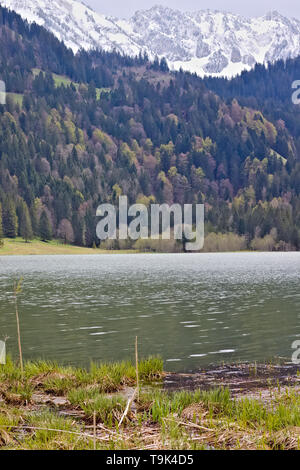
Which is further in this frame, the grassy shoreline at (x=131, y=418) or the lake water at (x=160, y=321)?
the lake water at (x=160, y=321)

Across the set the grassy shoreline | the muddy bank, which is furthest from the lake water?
the grassy shoreline

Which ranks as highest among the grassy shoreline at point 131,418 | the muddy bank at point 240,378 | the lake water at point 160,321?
the grassy shoreline at point 131,418

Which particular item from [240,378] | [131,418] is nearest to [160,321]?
[240,378]

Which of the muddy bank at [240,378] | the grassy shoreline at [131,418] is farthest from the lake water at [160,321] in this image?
the grassy shoreline at [131,418]

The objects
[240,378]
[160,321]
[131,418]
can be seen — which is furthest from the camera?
[160,321]

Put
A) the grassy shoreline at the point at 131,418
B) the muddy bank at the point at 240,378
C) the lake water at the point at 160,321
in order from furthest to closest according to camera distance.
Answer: the lake water at the point at 160,321 < the muddy bank at the point at 240,378 < the grassy shoreline at the point at 131,418

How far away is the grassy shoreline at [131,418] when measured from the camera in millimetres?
12258

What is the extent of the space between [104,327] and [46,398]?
75.3 ft

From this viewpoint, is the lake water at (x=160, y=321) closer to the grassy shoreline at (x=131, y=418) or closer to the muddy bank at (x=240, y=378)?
the muddy bank at (x=240, y=378)

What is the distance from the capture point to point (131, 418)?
14.9 metres

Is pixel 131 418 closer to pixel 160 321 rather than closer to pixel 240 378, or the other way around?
pixel 240 378

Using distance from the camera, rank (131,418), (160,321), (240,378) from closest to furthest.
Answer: (131,418) < (240,378) < (160,321)
